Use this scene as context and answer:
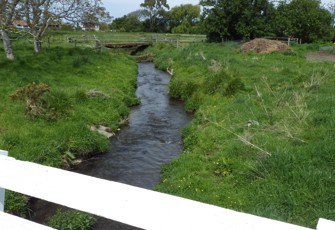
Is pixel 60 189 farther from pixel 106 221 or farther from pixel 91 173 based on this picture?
pixel 91 173

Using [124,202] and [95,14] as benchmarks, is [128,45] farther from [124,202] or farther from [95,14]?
[124,202]

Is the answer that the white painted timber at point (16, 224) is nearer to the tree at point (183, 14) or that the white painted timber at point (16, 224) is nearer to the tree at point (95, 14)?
the tree at point (95, 14)

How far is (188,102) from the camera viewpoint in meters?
17.2

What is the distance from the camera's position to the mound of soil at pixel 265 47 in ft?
103

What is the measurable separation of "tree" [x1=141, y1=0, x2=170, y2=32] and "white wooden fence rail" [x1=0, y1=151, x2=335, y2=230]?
303 feet

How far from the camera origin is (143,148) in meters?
11.6

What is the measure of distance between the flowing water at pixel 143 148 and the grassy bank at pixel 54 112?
58 cm

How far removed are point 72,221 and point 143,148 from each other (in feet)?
16.4

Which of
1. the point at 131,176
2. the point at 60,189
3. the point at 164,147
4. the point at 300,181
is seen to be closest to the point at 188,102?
the point at 164,147

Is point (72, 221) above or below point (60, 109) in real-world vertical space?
below

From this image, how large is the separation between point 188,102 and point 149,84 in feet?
23.4

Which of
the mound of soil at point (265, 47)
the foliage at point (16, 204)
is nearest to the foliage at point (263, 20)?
the mound of soil at point (265, 47)

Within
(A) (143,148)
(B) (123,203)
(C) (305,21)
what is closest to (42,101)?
(A) (143,148)

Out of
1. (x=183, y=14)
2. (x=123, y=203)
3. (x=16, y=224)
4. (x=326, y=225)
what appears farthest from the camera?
(x=183, y=14)
